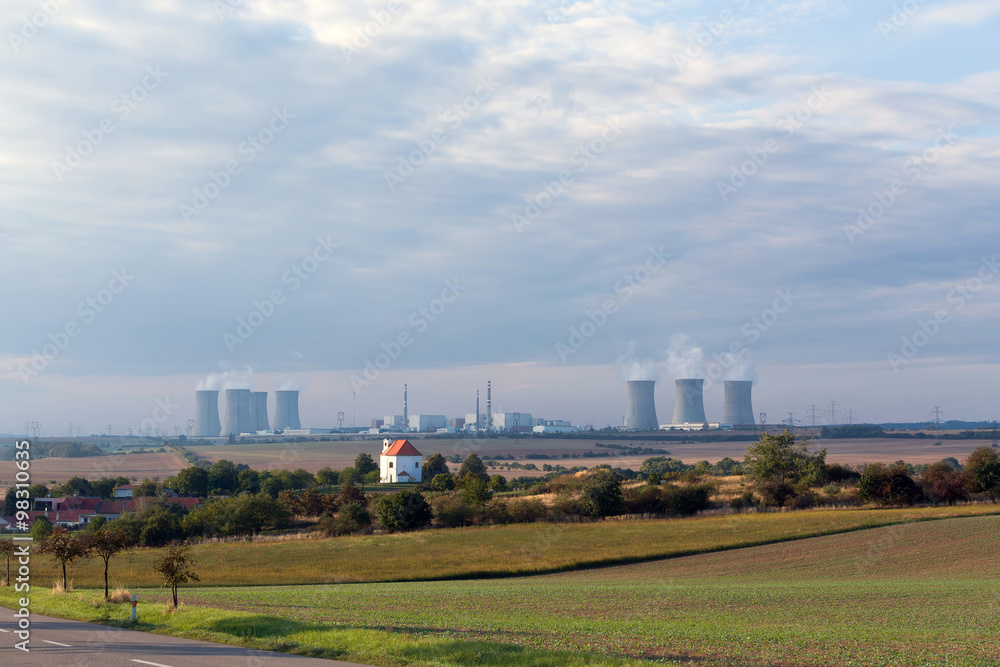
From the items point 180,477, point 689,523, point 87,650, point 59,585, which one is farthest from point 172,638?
point 180,477

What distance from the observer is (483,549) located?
186ft

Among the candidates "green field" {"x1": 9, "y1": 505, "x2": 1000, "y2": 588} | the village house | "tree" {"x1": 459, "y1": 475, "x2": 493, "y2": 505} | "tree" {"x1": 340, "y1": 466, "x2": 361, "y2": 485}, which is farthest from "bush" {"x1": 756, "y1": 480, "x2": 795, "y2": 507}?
"tree" {"x1": 340, "y1": 466, "x2": 361, "y2": 485}

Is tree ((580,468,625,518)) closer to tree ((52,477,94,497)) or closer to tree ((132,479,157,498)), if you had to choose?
tree ((132,479,157,498))

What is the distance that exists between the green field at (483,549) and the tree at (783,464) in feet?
41.4

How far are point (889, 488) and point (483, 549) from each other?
3899cm

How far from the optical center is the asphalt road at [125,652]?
50.8 ft

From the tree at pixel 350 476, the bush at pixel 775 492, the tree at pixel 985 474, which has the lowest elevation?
the tree at pixel 350 476

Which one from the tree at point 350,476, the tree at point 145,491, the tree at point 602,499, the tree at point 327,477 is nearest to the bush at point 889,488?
the tree at point 602,499

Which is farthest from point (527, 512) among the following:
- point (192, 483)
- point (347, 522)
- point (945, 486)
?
point (192, 483)

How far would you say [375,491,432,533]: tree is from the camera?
239 ft

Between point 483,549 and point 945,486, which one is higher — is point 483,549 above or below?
below

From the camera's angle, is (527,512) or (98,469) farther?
(98,469)

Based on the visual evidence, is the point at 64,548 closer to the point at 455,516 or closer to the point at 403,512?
the point at 403,512

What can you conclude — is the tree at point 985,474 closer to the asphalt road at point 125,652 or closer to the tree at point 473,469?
the tree at point 473,469
